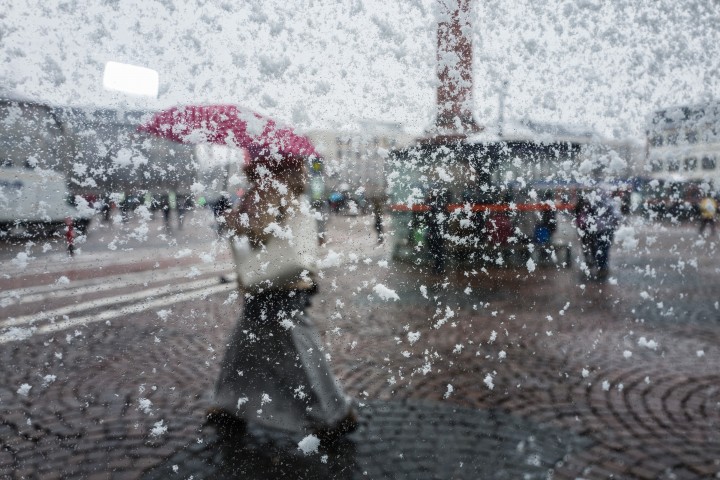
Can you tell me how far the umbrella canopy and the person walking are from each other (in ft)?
0.17

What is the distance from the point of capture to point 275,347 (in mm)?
1784

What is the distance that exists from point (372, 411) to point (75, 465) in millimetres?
1172

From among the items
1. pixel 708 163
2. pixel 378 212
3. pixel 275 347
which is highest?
pixel 708 163

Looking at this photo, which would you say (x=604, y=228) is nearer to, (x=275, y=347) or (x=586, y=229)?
(x=586, y=229)

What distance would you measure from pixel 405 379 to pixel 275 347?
77 cm

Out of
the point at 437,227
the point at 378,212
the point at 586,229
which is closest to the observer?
the point at 378,212

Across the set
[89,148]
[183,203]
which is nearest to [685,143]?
[183,203]

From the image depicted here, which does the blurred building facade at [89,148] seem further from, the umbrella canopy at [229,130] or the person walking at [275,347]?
the person walking at [275,347]

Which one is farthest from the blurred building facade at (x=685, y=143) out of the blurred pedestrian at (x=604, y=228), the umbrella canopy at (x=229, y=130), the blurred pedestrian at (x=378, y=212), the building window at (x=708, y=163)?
the umbrella canopy at (x=229, y=130)

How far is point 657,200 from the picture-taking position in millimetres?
2143

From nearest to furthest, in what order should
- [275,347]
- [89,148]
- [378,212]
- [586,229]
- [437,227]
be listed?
[89,148] < [275,347] < [378,212] < [437,227] < [586,229]

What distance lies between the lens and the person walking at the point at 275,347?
1.75 meters

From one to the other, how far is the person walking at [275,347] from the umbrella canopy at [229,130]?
51 millimetres

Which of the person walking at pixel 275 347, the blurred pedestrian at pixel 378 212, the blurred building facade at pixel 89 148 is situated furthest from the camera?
the blurred pedestrian at pixel 378 212
